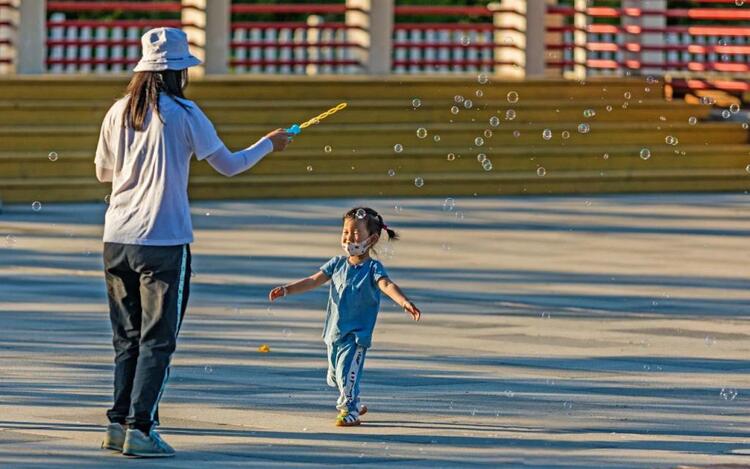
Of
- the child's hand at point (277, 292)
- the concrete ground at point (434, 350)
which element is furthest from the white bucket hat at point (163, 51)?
the concrete ground at point (434, 350)

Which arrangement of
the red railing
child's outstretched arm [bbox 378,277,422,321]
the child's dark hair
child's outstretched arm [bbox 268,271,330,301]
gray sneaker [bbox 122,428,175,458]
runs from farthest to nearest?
the red railing < the child's dark hair < child's outstretched arm [bbox 268,271,330,301] < child's outstretched arm [bbox 378,277,422,321] < gray sneaker [bbox 122,428,175,458]

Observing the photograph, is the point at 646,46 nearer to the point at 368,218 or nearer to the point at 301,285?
the point at 368,218

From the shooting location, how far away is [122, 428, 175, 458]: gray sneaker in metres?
7.80

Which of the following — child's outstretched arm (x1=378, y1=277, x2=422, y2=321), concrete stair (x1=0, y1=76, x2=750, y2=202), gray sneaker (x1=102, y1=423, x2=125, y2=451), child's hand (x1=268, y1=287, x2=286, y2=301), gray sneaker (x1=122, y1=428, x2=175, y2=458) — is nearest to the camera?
gray sneaker (x1=122, y1=428, x2=175, y2=458)

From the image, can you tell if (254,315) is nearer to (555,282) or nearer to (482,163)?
(555,282)

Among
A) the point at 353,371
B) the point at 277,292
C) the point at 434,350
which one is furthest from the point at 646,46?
the point at 277,292

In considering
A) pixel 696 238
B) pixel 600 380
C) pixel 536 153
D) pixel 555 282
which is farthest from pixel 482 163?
pixel 600 380

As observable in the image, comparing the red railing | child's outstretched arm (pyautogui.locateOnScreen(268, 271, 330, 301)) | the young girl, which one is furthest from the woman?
the red railing

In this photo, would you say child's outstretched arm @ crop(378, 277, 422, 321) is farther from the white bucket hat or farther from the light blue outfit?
the white bucket hat

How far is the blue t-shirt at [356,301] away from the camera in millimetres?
8828

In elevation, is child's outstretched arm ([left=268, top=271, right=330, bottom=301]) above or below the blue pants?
above

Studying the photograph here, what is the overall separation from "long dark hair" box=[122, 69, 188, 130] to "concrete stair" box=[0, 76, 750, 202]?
14.0 m

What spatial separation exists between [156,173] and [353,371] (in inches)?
59.8

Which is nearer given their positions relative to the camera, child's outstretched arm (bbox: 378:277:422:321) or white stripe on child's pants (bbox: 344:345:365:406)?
child's outstretched arm (bbox: 378:277:422:321)
